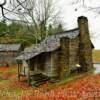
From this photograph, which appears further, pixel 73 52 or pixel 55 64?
pixel 73 52

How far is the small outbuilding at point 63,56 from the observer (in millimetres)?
31047

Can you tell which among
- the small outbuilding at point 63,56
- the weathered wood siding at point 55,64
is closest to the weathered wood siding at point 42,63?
the small outbuilding at point 63,56

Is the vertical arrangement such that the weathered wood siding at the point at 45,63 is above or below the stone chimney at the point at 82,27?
below

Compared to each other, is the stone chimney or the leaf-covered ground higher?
the stone chimney

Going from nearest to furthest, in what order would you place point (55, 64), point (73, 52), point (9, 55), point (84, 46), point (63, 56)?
point (63, 56) → point (55, 64) → point (73, 52) → point (84, 46) → point (9, 55)

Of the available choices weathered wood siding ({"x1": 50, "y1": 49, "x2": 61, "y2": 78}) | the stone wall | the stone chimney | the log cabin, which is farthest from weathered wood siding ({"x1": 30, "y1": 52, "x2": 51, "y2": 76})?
the log cabin

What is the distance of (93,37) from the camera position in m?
76.8

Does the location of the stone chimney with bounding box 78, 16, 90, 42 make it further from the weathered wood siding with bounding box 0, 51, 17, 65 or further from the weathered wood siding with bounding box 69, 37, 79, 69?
the weathered wood siding with bounding box 0, 51, 17, 65

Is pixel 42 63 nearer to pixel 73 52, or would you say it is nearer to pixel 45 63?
pixel 45 63

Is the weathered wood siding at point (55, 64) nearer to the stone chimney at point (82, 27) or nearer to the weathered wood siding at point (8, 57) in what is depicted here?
the stone chimney at point (82, 27)

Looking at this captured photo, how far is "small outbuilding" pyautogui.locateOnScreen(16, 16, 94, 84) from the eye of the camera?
1222 inches

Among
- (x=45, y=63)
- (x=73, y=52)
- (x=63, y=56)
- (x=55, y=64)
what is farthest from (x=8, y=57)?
(x=63, y=56)

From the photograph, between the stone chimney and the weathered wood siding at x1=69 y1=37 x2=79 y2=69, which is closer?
the weathered wood siding at x1=69 y1=37 x2=79 y2=69

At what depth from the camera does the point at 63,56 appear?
3092cm
